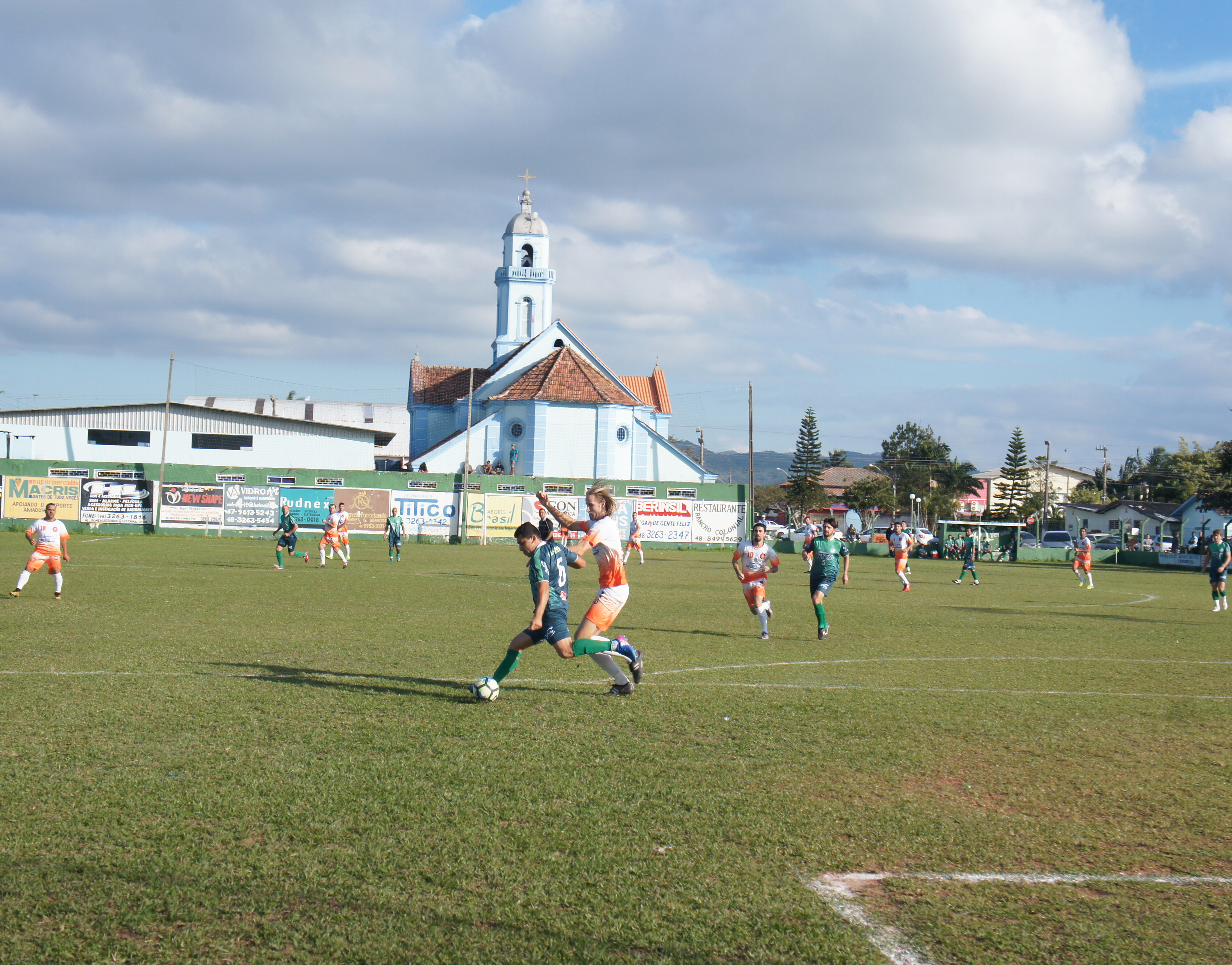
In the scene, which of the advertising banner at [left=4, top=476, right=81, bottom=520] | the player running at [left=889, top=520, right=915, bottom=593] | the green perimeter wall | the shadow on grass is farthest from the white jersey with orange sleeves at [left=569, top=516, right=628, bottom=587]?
the advertising banner at [left=4, top=476, right=81, bottom=520]

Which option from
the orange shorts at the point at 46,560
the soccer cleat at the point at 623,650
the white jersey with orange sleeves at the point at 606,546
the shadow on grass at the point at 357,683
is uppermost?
the white jersey with orange sleeves at the point at 606,546

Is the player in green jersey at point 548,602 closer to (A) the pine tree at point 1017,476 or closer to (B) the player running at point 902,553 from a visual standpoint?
(B) the player running at point 902,553

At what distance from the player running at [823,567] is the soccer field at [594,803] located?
136 cm

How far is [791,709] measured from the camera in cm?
923

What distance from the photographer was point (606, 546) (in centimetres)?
933

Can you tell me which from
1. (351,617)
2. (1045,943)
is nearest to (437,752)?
(1045,943)

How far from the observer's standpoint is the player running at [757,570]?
1473cm

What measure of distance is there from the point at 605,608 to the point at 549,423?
5774 centimetres

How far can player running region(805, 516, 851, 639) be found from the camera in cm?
1507

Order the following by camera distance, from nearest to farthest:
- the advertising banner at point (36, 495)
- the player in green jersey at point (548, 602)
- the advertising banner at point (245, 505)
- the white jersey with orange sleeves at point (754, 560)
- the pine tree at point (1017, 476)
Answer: the player in green jersey at point (548, 602) → the white jersey with orange sleeves at point (754, 560) → the advertising banner at point (36, 495) → the advertising banner at point (245, 505) → the pine tree at point (1017, 476)

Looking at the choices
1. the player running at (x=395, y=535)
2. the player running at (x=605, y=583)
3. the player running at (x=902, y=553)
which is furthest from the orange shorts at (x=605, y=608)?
the player running at (x=395, y=535)

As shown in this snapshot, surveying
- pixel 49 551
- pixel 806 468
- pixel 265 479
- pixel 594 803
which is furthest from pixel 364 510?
pixel 806 468

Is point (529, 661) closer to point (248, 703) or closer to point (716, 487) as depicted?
point (248, 703)

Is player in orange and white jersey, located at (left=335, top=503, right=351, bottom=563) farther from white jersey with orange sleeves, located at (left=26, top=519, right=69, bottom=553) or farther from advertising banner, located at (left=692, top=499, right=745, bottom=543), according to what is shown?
advertising banner, located at (left=692, top=499, right=745, bottom=543)
